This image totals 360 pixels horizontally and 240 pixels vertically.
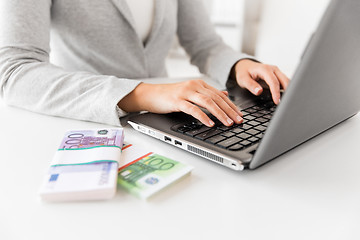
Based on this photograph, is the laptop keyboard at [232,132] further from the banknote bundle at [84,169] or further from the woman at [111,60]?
the banknote bundle at [84,169]

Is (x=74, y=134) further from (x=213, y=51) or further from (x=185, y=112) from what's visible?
(x=213, y=51)

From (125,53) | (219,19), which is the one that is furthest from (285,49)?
(125,53)

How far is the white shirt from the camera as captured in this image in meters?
1.01

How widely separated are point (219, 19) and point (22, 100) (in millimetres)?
1795

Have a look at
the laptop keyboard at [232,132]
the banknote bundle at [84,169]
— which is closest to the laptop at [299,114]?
the laptop keyboard at [232,132]

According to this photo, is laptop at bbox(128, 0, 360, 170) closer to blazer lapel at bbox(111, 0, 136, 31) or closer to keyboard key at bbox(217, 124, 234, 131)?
keyboard key at bbox(217, 124, 234, 131)

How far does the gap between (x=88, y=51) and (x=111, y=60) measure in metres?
0.07

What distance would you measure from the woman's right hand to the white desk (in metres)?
0.09

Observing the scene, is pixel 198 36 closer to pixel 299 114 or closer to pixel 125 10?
pixel 125 10

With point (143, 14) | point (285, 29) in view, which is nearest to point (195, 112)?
point (143, 14)

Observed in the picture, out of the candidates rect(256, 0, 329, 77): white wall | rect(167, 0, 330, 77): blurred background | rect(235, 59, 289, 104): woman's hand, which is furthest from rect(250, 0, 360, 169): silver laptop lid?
rect(256, 0, 329, 77): white wall

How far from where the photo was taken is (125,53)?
3.31 feet

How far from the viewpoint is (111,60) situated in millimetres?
1010

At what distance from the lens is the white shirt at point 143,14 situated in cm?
101
